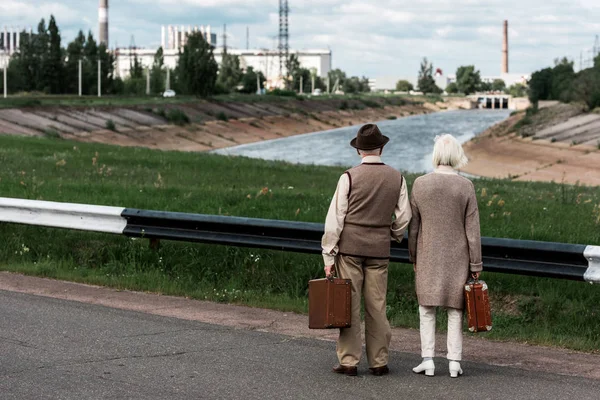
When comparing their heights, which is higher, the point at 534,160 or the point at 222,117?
the point at 222,117

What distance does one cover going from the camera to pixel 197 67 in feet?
322

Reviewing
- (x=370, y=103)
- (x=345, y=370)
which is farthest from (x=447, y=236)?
(x=370, y=103)

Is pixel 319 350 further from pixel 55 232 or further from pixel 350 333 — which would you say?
pixel 55 232

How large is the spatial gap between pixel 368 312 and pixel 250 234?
3.32m

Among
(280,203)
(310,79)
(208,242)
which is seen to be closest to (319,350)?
(208,242)

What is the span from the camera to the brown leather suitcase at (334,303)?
22.3 ft

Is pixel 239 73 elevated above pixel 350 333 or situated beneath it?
elevated above

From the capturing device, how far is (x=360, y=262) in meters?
7.00

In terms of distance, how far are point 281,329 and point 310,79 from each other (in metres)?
193

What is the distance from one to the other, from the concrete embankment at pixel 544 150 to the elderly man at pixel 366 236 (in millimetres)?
35326

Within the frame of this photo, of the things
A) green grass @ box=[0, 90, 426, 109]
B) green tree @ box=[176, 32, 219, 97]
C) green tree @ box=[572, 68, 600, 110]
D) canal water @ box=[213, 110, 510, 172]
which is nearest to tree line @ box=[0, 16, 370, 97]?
green tree @ box=[176, 32, 219, 97]

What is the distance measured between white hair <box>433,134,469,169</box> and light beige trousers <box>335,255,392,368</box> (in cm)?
84

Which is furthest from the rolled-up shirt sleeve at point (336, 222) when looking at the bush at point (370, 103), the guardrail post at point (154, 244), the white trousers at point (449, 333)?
the bush at point (370, 103)

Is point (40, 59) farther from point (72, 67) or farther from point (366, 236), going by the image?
point (366, 236)
